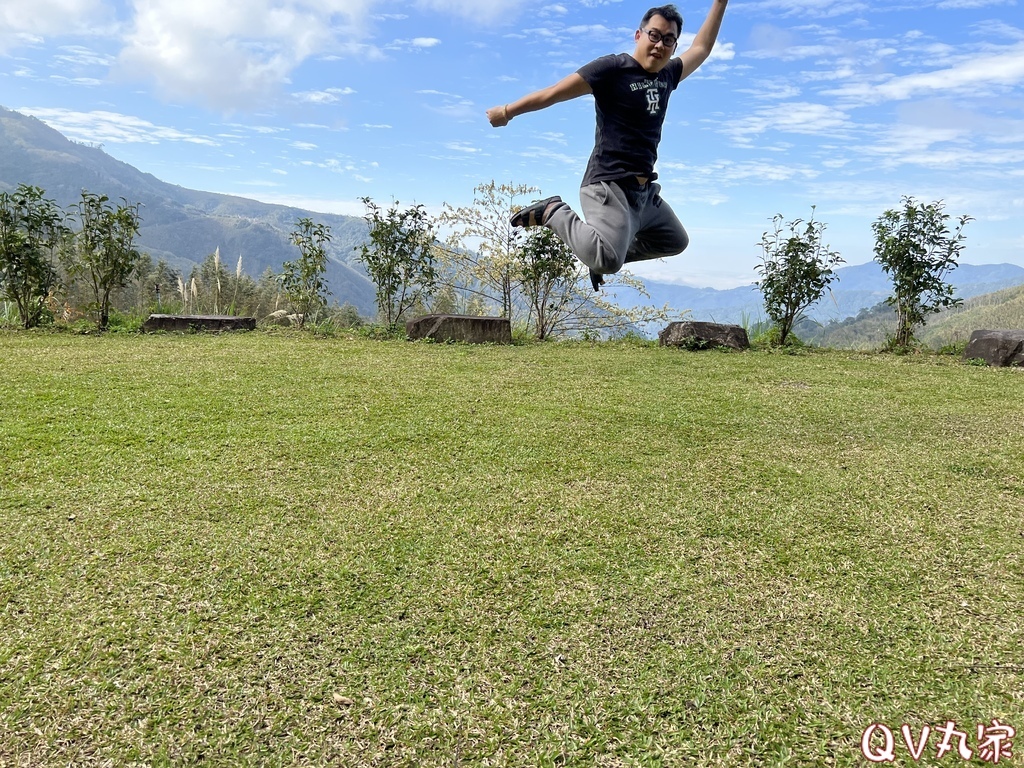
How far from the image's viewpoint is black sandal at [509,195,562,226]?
11.6 feet

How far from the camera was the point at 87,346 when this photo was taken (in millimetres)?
6320

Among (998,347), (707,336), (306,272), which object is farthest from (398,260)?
(998,347)

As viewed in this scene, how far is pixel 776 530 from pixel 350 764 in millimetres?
1773

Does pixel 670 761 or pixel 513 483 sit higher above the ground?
pixel 513 483

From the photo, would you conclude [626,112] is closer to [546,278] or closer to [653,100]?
[653,100]

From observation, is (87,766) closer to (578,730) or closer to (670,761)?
(578,730)

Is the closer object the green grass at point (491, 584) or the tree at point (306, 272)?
the green grass at point (491, 584)

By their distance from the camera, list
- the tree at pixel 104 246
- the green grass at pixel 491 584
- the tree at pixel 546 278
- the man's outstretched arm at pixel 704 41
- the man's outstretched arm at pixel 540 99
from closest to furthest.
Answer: the green grass at pixel 491 584, the man's outstretched arm at pixel 540 99, the man's outstretched arm at pixel 704 41, the tree at pixel 104 246, the tree at pixel 546 278

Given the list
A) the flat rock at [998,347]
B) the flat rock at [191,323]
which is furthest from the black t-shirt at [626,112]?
the flat rock at [191,323]

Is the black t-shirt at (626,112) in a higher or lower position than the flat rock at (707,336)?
higher

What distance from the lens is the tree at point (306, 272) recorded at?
8.84 m

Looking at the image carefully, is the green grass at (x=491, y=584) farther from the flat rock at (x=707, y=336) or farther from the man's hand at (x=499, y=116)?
the flat rock at (x=707, y=336)

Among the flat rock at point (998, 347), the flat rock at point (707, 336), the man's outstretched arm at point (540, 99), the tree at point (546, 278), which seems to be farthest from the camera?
the tree at point (546, 278)

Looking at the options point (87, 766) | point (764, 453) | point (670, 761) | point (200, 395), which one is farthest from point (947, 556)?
point (200, 395)
